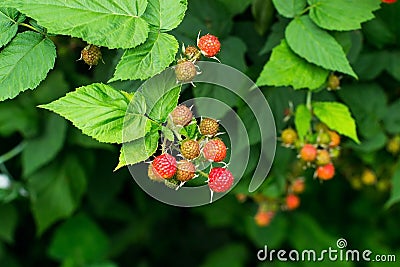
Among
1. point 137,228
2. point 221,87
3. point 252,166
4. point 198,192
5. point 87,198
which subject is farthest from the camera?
point 137,228

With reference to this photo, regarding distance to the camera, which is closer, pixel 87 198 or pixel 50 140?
pixel 50 140

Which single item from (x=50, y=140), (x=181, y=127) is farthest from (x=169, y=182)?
(x=50, y=140)

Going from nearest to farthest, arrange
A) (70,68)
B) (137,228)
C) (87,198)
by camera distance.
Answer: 1. (70,68)
2. (87,198)
3. (137,228)

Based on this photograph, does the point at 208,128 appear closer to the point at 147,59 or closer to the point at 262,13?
the point at 147,59

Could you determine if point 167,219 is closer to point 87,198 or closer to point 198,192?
point 87,198

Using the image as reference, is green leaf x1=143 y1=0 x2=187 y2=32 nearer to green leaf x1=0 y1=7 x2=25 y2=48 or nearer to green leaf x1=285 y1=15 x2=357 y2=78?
green leaf x1=0 y1=7 x2=25 y2=48

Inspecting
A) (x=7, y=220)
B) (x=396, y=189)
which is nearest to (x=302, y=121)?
(x=396, y=189)
